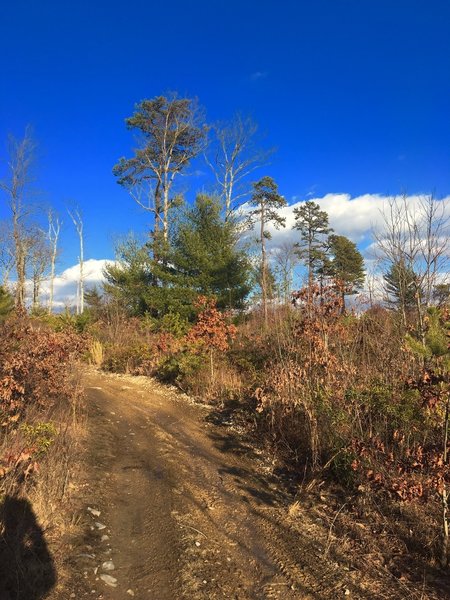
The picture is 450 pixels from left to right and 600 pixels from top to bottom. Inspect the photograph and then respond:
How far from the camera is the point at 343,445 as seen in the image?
17.2ft

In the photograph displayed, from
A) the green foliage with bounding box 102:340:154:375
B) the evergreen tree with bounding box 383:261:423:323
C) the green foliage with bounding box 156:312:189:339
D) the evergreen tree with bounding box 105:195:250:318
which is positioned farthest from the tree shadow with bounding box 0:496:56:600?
the evergreen tree with bounding box 105:195:250:318

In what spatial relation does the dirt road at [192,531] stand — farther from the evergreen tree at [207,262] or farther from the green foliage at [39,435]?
the evergreen tree at [207,262]

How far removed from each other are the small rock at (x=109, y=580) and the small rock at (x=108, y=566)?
10 cm

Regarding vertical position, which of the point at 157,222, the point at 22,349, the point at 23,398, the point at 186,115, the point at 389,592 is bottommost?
the point at 389,592

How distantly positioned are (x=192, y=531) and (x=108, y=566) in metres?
0.91

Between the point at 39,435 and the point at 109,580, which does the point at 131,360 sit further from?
the point at 109,580

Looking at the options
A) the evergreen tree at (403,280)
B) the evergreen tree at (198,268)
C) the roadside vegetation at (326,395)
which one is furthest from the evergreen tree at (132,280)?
the evergreen tree at (403,280)

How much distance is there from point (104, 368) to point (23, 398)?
8627 mm

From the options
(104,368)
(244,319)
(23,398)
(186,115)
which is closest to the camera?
(23,398)

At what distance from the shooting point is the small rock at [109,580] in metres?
3.32

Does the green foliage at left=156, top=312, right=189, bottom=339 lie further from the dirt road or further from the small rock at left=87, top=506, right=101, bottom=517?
the small rock at left=87, top=506, right=101, bottom=517

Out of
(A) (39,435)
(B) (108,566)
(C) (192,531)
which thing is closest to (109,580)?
(B) (108,566)

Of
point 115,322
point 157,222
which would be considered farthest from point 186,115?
point 115,322

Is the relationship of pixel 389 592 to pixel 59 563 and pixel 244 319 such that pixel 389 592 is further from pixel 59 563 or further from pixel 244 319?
pixel 244 319
